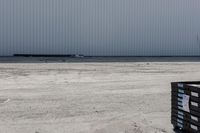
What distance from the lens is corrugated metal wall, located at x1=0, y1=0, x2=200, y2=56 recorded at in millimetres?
26906

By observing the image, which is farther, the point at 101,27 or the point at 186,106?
the point at 101,27

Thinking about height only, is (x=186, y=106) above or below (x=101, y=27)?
below

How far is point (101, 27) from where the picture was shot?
28.3 meters

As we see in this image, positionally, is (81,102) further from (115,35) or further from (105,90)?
(115,35)

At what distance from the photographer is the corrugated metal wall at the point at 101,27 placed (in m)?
26.9

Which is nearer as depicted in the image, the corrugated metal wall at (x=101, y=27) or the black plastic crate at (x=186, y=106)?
the black plastic crate at (x=186, y=106)

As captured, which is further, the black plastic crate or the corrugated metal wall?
the corrugated metal wall

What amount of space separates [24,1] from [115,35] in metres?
5.98

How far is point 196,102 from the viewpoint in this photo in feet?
22.8

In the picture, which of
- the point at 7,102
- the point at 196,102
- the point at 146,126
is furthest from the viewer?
the point at 7,102

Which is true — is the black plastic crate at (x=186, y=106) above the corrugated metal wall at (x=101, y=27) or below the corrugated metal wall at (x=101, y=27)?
below

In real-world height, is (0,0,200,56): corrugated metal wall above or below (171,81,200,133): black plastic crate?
above

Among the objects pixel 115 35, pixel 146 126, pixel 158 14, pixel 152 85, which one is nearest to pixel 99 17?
pixel 115 35

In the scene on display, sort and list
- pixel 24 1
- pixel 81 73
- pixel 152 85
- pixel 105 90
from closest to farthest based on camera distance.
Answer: pixel 105 90 < pixel 152 85 < pixel 81 73 < pixel 24 1
